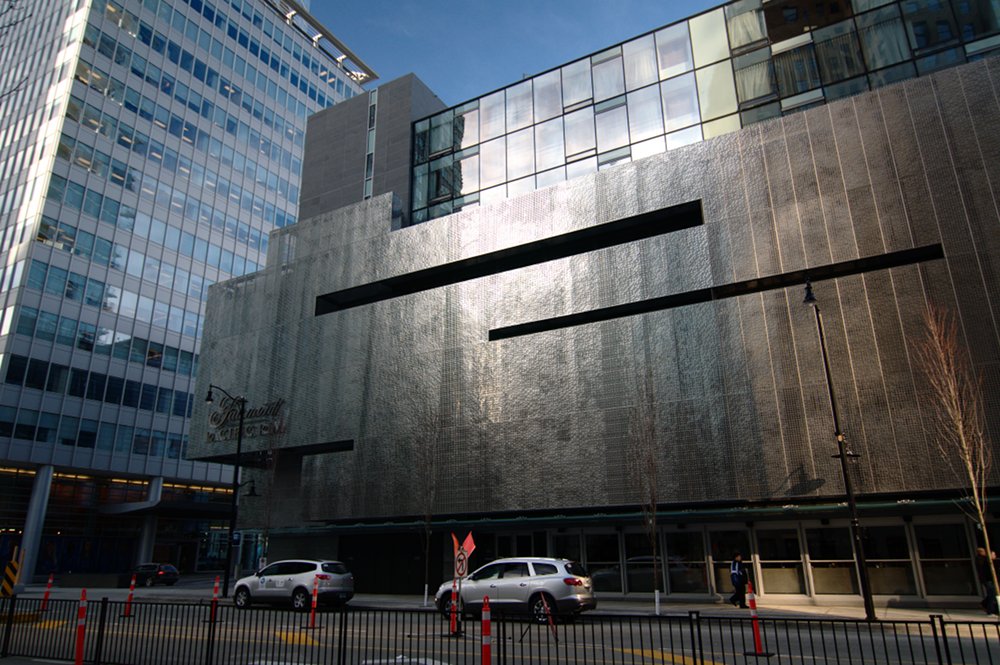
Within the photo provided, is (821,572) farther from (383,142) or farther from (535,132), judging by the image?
(383,142)

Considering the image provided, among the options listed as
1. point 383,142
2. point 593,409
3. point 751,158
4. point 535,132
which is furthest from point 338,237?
point 751,158

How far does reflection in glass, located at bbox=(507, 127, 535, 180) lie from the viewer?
116ft

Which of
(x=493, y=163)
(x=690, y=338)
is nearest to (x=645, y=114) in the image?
(x=493, y=163)

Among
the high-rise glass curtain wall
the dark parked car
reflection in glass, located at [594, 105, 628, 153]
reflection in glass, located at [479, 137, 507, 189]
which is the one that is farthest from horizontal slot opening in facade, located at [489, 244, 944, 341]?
the dark parked car

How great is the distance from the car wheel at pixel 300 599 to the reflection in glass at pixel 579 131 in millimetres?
24436

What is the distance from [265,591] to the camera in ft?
75.6

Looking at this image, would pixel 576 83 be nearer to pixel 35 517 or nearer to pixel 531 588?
pixel 531 588

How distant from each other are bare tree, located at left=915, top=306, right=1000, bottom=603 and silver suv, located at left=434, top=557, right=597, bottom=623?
1229 cm

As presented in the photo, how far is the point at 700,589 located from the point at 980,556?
32.5 ft

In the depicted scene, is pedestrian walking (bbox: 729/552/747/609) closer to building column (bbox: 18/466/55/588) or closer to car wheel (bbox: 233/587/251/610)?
car wheel (bbox: 233/587/251/610)

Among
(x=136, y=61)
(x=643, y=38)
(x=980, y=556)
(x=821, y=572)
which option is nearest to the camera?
(x=980, y=556)

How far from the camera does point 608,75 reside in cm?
3434

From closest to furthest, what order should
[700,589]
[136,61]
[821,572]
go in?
[821,572], [700,589], [136,61]

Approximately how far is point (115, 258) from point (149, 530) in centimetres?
2404
